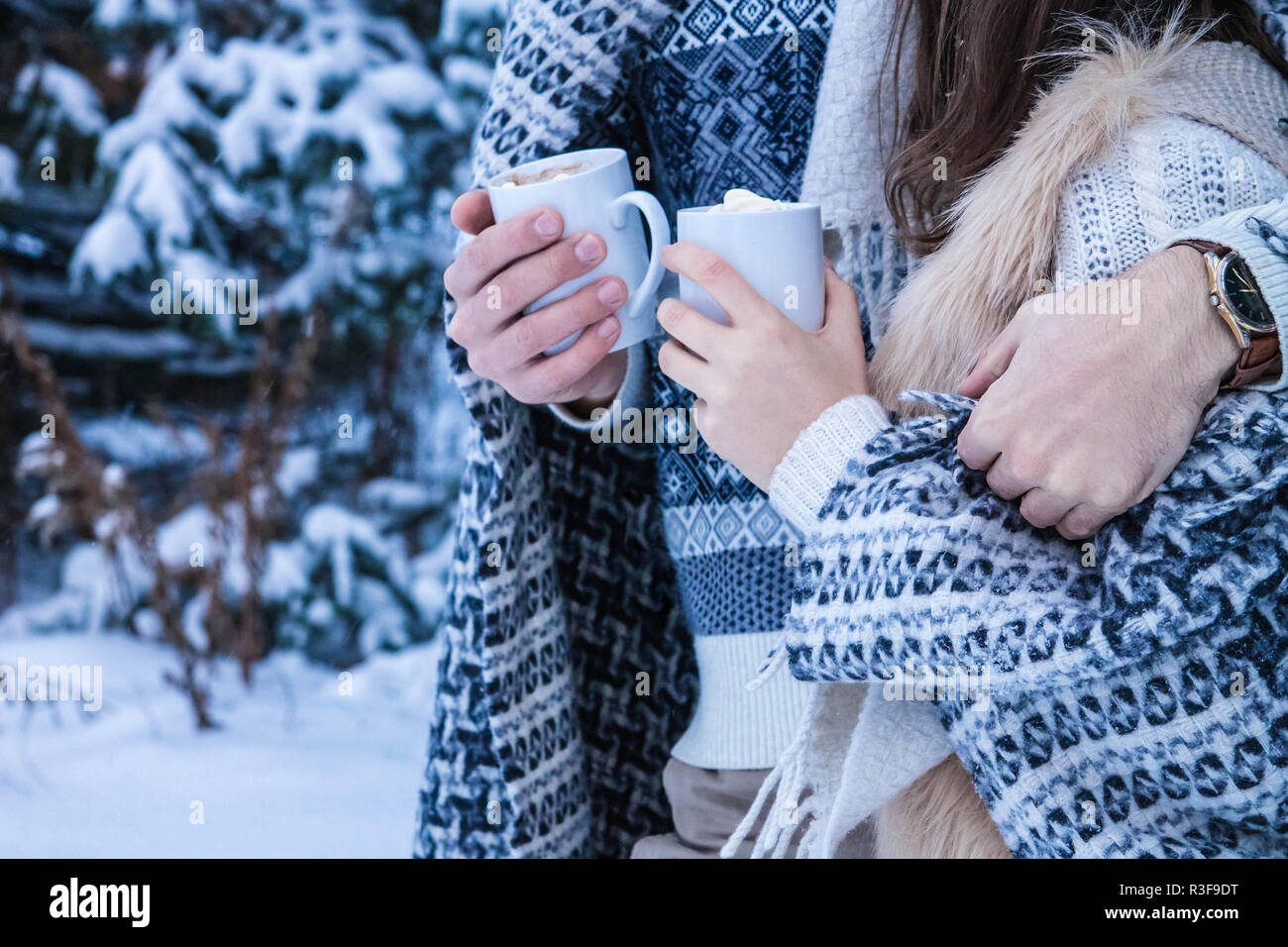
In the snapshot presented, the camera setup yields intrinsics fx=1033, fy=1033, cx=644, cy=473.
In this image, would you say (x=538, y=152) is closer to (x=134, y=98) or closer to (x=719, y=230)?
(x=719, y=230)

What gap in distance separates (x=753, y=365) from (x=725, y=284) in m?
0.05

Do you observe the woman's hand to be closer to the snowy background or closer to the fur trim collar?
the fur trim collar

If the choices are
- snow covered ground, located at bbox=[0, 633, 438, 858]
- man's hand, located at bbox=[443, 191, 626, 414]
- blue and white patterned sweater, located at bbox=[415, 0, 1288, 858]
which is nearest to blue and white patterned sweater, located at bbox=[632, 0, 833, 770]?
blue and white patterned sweater, located at bbox=[415, 0, 1288, 858]

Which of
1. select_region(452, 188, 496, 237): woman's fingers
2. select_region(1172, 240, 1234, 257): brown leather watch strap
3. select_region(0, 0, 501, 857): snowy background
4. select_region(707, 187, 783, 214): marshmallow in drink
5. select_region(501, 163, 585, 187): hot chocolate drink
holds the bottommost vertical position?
select_region(0, 0, 501, 857): snowy background

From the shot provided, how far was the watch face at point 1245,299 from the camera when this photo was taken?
1.76 ft

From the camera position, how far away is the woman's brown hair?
661 mm

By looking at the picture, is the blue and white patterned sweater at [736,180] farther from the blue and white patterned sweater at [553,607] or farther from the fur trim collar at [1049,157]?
the fur trim collar at [1049,157]

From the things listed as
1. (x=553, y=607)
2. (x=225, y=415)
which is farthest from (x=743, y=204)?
(x=225, y=415)

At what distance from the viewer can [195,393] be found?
1.78m

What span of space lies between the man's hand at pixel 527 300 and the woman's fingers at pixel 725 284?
78 mm

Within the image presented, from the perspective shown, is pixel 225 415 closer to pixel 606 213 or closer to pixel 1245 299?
pixel 606 213

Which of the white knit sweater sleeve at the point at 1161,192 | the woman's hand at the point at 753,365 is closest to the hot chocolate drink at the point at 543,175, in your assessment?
the woman's hand at the point at 753,365

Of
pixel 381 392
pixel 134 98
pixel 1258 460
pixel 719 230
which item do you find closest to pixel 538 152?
pixel 719 230

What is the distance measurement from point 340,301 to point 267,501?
0.36 meters
